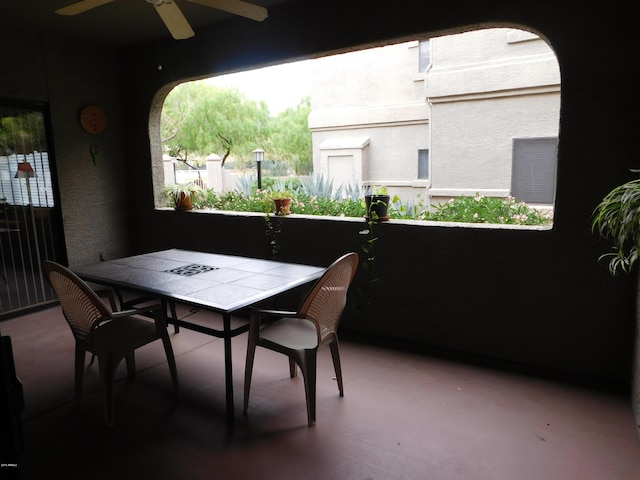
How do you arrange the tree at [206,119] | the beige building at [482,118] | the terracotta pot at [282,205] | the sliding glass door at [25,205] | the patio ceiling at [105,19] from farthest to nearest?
the tree at [206,119] < the beige building at [482,118] < the sliding glass door at [25,205] < the terracotta pot at [282,205] < the patio ceiling at [105,19]

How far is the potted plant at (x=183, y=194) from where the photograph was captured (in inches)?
172

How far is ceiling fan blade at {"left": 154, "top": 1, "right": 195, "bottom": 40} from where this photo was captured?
2178 mm

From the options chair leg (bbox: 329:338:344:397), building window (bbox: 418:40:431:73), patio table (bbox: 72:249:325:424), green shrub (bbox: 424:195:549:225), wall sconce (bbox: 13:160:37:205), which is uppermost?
building window (bbox: 418:40:431:73)

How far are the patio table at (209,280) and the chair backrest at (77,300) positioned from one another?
0.27 meters

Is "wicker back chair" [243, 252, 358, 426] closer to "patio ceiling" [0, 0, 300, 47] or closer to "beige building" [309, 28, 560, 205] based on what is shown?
"patio ceiling" [0, 0, 300, 47]

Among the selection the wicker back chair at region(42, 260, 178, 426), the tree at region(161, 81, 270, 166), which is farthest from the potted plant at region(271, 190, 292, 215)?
the tree at region(161, 81, 270, 166)

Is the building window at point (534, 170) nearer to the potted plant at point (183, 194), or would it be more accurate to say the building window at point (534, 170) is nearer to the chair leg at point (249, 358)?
the potted plant at point (183, 194)

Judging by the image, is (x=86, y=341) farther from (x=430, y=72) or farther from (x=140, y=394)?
(x=430, y=72)

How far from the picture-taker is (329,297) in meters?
2.14

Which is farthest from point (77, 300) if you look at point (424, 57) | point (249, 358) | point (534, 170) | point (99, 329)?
point (424, 57)

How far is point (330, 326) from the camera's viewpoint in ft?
7.34

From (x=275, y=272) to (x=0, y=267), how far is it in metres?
2.86

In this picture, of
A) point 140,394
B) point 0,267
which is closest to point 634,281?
point 140,394

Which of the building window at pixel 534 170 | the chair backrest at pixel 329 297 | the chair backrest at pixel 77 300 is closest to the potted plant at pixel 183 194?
the chair backrest at pixel 77 300
